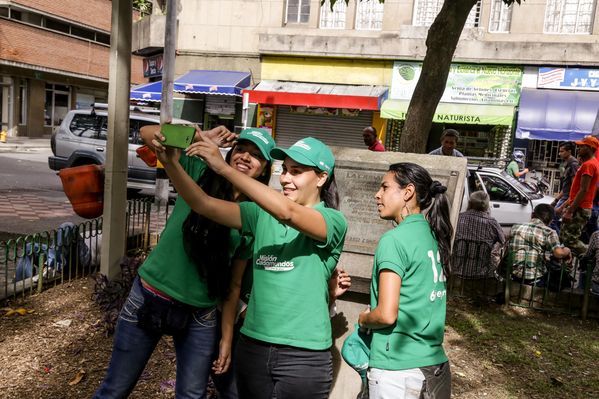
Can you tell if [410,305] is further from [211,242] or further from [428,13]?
[428,13]

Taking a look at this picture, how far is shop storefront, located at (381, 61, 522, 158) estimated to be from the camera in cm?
1675

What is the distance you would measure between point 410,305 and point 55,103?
34.1 m

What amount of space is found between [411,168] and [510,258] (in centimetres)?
434

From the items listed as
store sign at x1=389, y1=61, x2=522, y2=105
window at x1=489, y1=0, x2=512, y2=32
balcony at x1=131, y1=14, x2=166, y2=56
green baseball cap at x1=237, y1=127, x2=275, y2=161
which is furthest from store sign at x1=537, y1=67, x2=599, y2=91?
green baseball cap at x1=237, y1=127, x2=275, y2=161

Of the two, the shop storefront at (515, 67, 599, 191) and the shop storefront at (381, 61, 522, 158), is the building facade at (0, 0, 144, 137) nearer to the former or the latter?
the shop storefront at (381, 61, 522, 158)

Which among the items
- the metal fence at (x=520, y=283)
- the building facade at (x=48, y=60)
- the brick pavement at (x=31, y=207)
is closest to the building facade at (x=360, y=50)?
the brick pavement at (x=31, y=207)

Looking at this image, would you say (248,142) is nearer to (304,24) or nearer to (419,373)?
(419,373)

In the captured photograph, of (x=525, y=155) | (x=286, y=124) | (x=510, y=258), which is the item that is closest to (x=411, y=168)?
(x=510, y=258)

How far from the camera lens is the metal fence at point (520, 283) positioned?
6117 mm

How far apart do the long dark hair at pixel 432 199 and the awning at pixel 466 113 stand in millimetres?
14380

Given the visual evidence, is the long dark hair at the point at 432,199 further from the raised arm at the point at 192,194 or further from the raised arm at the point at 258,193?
the raised arm at the point at 192,194

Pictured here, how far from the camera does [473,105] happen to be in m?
17.2

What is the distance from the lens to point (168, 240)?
97.7 inches

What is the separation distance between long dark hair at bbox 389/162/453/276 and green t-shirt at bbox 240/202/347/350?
1.28 ft
